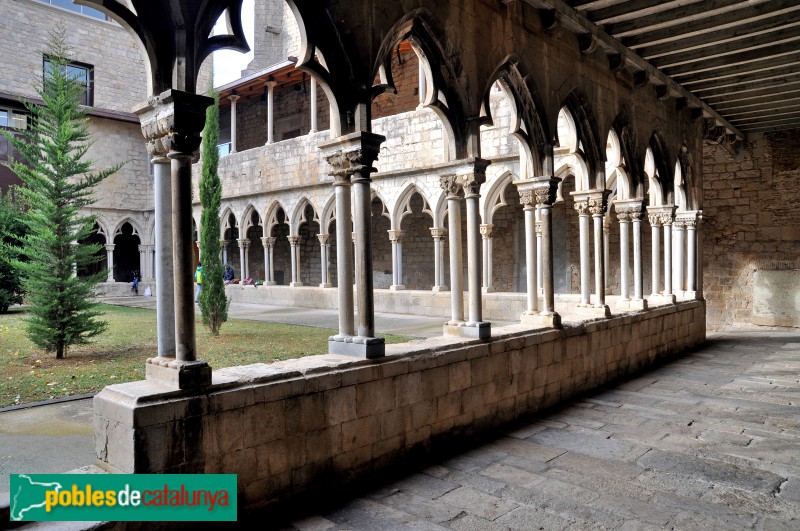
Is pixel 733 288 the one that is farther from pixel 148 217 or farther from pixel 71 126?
pixel 148 217

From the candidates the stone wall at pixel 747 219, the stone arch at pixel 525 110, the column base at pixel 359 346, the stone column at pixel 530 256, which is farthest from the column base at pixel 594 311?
the stone wall at pixel 747 219

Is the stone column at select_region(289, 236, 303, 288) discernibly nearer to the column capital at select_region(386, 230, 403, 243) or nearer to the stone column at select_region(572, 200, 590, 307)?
the column capital at select_region(386, 230, 403, 243)

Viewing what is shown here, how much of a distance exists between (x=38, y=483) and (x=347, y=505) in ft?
4.75

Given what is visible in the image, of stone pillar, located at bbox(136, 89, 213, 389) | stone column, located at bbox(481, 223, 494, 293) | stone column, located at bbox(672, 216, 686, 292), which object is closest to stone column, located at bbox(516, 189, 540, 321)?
stone pillar, located at bbox(136, 89, 213, 389)

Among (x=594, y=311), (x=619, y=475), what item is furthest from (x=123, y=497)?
(x=594, y=311)

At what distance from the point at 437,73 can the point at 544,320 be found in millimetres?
2443

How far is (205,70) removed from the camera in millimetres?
23578

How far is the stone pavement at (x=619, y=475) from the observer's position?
2.84 m

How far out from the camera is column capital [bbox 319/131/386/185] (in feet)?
11.8

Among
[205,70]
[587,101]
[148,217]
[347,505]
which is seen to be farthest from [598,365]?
[205,70]

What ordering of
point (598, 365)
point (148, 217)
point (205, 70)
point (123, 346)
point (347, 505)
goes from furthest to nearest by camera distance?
point (205, 70) < point (148, 217) < point (123, 346) < point (598, 365) < point (347, 505)

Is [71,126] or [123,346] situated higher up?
[71,126]


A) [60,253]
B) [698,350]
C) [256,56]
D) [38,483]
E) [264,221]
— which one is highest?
[256,56]

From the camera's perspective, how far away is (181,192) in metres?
2.79
